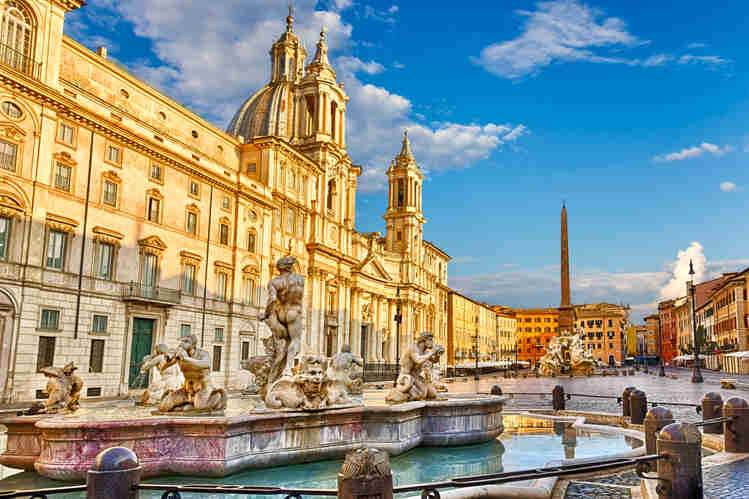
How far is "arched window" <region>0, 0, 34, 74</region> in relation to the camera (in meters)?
23.2

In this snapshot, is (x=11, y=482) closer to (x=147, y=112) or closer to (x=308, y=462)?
(x=308, y=462)

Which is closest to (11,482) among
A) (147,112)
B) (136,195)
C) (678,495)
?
(678,495)

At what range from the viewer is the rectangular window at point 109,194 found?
27781mm

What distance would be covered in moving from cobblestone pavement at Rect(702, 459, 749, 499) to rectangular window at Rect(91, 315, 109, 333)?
80.0 feet

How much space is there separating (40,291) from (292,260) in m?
18.0

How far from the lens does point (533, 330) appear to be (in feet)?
453

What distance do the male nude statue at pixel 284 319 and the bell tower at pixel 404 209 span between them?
199ft

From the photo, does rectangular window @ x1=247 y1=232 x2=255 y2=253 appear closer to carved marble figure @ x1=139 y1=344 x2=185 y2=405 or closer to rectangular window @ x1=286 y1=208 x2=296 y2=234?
rectangular window @ x1=286 y1=208 x2=296 y2=234

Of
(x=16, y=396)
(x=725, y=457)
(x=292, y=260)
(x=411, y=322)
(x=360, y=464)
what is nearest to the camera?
(x=360, y=464)

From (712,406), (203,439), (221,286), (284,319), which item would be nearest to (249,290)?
(221,286)

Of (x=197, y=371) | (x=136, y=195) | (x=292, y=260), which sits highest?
(x=136, y=195)

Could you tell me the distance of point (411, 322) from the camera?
68875 mm

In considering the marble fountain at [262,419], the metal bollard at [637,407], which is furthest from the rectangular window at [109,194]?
the metal bollard at [637,407]

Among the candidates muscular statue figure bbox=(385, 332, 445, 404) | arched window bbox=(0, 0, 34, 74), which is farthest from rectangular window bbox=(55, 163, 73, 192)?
muscular statue figure bbox=(385, 332, 445, 404)
